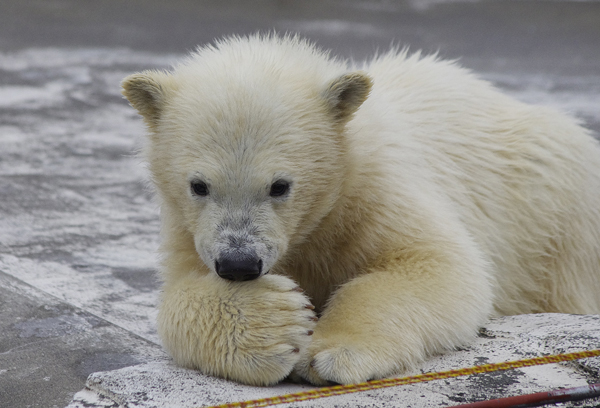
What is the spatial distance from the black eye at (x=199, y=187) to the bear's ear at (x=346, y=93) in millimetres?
627

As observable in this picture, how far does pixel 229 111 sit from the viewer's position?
2.90 m

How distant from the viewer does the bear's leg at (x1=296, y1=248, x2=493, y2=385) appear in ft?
9.11

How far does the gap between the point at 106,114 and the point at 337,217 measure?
5298 mm

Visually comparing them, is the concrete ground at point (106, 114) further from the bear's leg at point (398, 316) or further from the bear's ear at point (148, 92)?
the bear's ear at point (148, 92)

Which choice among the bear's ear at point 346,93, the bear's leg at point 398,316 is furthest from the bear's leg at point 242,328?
the bear's ear at point 346,93

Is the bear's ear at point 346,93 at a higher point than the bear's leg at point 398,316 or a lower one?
higher

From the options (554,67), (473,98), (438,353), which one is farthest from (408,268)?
(554,67)

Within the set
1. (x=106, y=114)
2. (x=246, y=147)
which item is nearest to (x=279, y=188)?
(x=246, y=147)

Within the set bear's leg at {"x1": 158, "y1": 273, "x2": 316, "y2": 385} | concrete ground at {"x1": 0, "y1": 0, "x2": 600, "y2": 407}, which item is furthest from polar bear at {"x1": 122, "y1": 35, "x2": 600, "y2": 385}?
concrete ground at {"x1": 0, "y1": 0, "x2": 600, "y2": 407}

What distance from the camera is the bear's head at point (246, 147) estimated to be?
2.81 metres

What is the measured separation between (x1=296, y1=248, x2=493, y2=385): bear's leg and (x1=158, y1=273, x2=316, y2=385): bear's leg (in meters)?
0.11

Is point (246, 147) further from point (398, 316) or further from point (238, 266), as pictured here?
point (398, 316)

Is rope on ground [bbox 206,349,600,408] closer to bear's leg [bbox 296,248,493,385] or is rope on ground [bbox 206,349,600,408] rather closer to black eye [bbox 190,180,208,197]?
bear's leg [bbox 296,248,493,385]

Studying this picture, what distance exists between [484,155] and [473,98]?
378 millimetres
